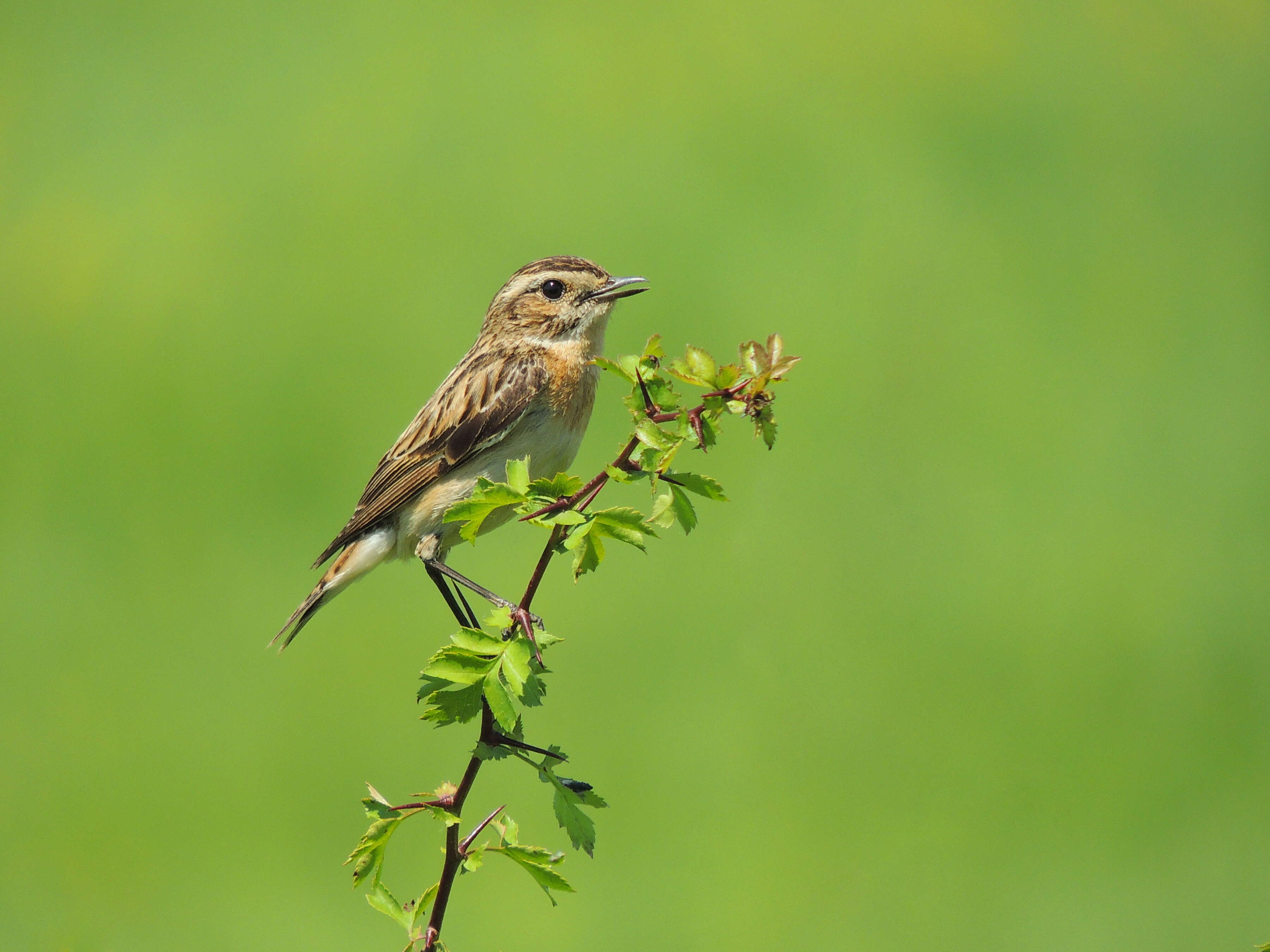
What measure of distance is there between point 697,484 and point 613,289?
2494 mm

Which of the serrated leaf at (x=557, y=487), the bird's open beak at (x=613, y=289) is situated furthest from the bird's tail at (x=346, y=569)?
the serrated leaf at (x=557, y=487)

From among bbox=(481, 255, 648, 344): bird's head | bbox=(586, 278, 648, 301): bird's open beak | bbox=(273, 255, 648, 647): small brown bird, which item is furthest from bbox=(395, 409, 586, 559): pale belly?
bbox=(586, 278, 648, 301): bird's open beak

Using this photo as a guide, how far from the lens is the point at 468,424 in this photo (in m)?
4.66

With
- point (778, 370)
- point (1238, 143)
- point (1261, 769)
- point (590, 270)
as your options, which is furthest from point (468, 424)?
point (1238, 143)

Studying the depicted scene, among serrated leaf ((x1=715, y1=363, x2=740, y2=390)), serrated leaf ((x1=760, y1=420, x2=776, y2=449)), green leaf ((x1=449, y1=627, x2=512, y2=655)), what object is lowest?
green leaf ((x1=449, y1=627, x2=512, y2=655))

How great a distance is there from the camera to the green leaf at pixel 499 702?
2117 millimetres

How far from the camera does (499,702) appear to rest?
83.7 inches

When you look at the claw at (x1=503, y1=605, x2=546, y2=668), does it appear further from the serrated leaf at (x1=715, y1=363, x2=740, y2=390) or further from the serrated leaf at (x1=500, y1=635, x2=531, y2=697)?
the serrated leaf at (x1=715, y1=363, x2=740, y2=390)

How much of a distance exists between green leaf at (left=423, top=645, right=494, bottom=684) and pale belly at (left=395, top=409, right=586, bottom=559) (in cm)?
235

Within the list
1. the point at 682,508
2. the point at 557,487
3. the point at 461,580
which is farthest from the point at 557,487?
the point at 461,580

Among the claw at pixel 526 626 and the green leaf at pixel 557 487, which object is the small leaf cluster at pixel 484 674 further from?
the green leaf at pixel 557 487

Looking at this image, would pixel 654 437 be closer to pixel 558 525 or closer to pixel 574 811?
pixel 558 525

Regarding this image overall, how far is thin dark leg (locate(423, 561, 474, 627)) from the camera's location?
14.3 ft

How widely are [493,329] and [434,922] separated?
324 centimetres
